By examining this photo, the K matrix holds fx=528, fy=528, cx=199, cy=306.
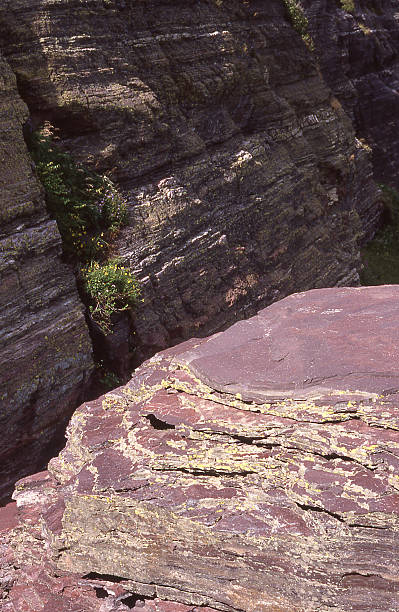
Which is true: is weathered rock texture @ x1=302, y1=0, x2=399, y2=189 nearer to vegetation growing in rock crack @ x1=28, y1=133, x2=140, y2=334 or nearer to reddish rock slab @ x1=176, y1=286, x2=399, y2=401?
vegetation growing in rock crack @ x1=28, y1=133, x2=140, y2=334

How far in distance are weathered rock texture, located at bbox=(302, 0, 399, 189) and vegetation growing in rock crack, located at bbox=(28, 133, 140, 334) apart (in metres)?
16.8

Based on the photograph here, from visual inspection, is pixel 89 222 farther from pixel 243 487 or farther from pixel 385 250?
pixel 385 250

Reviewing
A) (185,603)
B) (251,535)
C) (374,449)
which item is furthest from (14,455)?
(374,449)

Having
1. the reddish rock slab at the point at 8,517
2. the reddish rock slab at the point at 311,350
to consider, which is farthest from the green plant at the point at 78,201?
the reddish rock slab at the point at 8,517

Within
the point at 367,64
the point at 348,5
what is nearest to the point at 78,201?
the point at 348,5

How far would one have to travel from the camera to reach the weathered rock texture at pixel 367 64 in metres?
25.4

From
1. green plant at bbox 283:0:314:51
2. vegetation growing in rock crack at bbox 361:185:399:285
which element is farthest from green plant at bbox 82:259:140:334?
green plant at bbox 283:0:314:51

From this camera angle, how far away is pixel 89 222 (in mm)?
12703

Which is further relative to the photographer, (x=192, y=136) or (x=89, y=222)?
(x=192, y=136)

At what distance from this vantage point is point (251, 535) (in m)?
5.97

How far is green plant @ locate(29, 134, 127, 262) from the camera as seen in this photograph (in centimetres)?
1194

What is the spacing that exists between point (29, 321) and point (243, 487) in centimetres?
610

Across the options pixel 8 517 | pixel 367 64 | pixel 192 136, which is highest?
pixel 367 64

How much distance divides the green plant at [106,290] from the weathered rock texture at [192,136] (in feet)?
2.36
